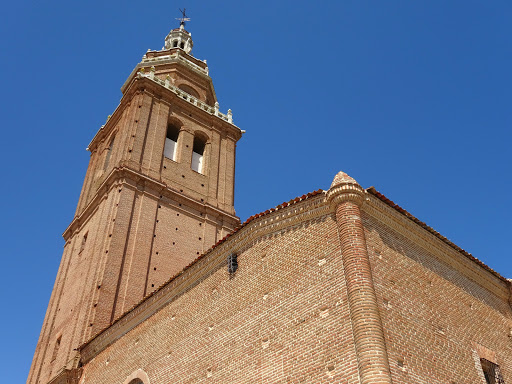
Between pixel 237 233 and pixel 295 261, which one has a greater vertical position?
pixel 237 233

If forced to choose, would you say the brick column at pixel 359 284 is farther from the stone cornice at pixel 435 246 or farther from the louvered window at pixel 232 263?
the louvered window at pixel 232 263

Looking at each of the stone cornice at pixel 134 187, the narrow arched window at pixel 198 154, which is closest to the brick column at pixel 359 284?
the stone cornice at pixel 134 187

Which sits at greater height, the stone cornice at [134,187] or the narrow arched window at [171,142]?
the narrow arched window at [171,142]

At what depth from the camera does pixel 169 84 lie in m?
28.8

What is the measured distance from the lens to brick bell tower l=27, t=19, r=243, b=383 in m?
20.3

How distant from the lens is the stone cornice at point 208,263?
477 inches

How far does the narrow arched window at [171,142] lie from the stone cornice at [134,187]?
2919 millimetres

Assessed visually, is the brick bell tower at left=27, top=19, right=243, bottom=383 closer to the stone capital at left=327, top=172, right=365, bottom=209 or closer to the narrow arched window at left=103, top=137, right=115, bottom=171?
the narrow arched window at left=103, top=137, right=115, bottom=171

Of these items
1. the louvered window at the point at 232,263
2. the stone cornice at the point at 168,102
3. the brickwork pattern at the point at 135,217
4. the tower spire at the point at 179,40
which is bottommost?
the louvered window at the point at 232,263

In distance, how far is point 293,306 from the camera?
35.5ft

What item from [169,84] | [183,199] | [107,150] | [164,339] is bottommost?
[164,339]

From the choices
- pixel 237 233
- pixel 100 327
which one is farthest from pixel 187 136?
pixel 237 233

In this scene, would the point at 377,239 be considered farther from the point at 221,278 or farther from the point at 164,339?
the point at 164,339

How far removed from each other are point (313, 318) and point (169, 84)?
70.8ft
